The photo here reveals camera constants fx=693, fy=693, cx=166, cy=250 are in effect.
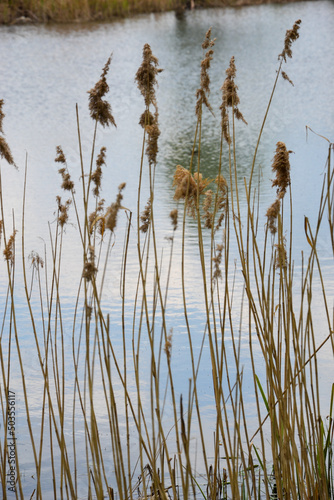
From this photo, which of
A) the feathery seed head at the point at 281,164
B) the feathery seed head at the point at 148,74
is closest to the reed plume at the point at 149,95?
the feathery seed head at the point at 148,74

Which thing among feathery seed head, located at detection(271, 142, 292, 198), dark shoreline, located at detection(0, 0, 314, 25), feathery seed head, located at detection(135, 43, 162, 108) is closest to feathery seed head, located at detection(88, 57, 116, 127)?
feathery seed head, located at detection(135, 43, 162, 108)

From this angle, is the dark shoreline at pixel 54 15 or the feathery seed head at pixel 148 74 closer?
the feathery seed head at pixel 148 74

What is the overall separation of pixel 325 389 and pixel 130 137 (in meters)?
4.18

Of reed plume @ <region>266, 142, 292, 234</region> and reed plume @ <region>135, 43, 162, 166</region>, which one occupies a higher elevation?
reed plume @ <region>135, 43, 162, 166</region>

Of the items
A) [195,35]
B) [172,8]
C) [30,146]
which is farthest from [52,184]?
[172,8]

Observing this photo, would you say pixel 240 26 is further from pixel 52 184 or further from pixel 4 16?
pixel 52 184

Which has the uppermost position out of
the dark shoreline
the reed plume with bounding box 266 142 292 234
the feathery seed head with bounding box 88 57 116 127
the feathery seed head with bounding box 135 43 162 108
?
the dark shoreline

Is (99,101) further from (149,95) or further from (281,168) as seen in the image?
(281,168)

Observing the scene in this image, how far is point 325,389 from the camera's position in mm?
2014

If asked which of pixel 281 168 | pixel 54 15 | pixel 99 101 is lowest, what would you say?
pixel 281 168

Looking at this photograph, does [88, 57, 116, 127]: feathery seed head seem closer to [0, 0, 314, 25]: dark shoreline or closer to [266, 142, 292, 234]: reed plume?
[266, 142, 292, 234]: reed plume

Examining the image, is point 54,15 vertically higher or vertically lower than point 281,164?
higher

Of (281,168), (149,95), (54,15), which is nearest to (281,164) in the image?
(281,168)

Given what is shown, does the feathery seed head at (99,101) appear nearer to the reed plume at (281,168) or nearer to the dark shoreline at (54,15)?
the reed plume at (281,168)
